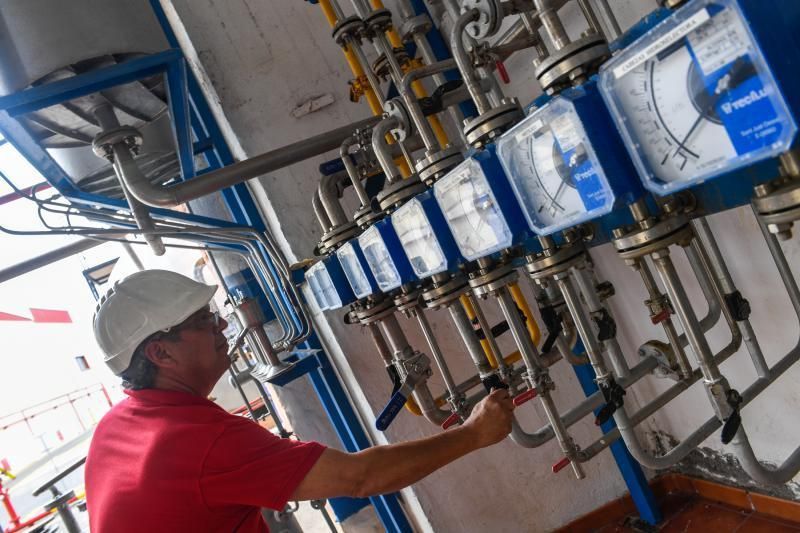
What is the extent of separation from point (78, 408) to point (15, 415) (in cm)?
135

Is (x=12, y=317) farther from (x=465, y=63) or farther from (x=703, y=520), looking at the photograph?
(x=465, y=63)

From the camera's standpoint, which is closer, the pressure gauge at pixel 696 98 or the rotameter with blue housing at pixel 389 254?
the pressure gauge at pixel 696 98

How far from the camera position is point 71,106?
57.2 inches

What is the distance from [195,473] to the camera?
1.03m

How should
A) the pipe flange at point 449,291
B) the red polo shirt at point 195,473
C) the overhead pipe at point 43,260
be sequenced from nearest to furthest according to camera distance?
the red polo shirt at point 195,473
the pipe flange at point 449,291
the overhead pipe at point 43,260

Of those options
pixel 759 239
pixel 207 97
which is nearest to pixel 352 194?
pixel 207 97

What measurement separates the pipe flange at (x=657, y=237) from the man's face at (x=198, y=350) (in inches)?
39.0

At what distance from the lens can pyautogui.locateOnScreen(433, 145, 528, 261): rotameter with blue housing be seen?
0.75 meters

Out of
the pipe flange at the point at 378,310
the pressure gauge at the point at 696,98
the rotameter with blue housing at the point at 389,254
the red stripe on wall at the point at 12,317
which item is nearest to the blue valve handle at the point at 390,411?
the pipe flange at the point at 378,310

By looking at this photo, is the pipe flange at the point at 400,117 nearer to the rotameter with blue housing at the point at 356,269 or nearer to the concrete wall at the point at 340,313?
the rotameter with blue housing at the point at 356,269

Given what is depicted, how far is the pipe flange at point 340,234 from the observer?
136 cm

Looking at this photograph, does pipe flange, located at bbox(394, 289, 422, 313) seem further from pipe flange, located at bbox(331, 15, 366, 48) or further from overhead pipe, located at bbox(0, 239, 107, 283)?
overhead pipe, located at bbox(0, 239, 107, 283)

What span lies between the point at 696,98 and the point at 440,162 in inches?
19.1

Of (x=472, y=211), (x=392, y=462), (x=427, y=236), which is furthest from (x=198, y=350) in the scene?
(x=472, y=211)
